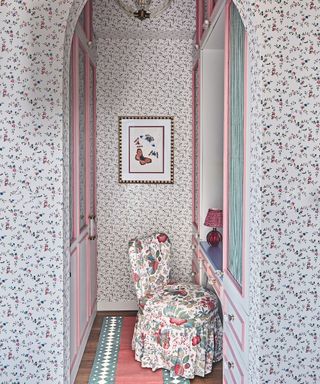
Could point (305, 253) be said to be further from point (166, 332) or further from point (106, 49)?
point (106, 49)

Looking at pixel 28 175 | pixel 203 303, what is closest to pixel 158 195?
pixel 203 303

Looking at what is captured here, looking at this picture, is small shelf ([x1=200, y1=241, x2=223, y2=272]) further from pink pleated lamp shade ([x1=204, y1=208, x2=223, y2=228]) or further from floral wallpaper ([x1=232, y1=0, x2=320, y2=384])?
floral wallpaper ([x1=232, y1=0, x2=320, y2=384])

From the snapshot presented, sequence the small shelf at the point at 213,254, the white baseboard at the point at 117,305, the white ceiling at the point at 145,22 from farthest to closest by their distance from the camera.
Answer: the white baseboard at the point at 117,305
the white ceiling at the point at 145,22
the small shelf at the point at 213,254

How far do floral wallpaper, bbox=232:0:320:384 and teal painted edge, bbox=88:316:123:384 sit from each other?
1.61m

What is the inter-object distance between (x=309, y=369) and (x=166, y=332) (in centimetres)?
145

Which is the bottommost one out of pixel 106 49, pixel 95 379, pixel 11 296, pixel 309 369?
pixel 95 379

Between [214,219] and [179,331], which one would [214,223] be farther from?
[179,331]

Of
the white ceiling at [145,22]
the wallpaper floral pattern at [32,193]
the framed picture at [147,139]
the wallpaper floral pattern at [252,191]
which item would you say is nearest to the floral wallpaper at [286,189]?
the wallpaper floral pattern at [252,191]

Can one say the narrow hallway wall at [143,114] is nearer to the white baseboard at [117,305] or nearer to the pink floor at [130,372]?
the white baseboard at [117,305]

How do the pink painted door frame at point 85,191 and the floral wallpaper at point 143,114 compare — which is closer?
the pink painted door frame at point 85,191

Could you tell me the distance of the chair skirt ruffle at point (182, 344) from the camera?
125 inches

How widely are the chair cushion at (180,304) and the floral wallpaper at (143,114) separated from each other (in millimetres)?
1055

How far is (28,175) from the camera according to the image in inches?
86.4

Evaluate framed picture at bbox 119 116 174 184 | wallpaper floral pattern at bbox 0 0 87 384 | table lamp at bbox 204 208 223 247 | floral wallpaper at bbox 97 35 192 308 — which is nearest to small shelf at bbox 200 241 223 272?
table lamp at bbox 204 208 223 247
